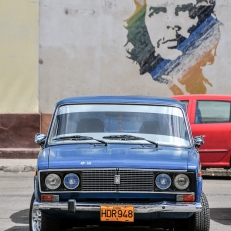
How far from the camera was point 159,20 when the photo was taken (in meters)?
20.7

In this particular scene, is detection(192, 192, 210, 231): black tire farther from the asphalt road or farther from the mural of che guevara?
the mural of che guevara

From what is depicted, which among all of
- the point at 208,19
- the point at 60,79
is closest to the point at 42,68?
the point at 60,79

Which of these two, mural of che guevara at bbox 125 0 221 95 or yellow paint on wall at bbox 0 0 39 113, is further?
mural of che guevara at bbox 125 0 221 95

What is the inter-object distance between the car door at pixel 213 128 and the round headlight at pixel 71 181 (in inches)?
292

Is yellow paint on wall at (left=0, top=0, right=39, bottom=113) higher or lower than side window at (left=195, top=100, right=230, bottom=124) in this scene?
higher

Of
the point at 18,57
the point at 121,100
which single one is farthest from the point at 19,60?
the point at 121,100

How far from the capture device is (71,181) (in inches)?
309

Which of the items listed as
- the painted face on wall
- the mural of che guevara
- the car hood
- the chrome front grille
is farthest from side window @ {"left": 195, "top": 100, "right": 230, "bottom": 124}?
the chrome front grille

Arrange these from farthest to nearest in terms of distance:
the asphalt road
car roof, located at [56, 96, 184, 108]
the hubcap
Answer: the asphalt road
car roof, located at [56, 96, 184, 108]
the hubcap

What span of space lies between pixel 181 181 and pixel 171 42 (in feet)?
42.7

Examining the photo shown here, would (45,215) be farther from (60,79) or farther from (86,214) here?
(60,79)

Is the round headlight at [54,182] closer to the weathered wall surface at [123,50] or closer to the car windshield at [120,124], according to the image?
the car windshield at [120,124]

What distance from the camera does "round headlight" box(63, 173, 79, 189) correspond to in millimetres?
7848

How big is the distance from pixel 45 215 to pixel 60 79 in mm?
12626
